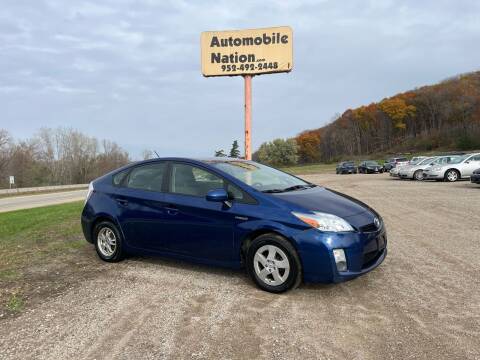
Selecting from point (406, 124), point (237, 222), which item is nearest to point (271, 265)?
point (237, 222)

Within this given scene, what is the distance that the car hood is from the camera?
14.1 feet

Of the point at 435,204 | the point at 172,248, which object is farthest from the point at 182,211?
the point at 435,204

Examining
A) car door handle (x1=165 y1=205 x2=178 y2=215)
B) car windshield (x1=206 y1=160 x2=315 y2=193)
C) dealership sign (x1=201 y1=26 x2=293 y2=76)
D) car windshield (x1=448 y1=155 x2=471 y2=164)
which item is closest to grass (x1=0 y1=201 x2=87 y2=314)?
car door handle (x1=165 y1=205 x2=178 y2=215)

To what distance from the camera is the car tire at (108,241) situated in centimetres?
563

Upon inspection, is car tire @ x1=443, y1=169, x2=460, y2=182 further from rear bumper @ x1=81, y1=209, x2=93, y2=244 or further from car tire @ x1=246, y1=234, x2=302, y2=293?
rear bumper @ x1=81, y1=209, x2=93, y2=244

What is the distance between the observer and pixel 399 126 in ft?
406

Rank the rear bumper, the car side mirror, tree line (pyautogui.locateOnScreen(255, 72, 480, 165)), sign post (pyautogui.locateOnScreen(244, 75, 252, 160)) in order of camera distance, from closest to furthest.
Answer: the car side mirror, the rear bumper, sign post (pyautogui.locateOnScreen(244, 75, 252, 160)), tree line (pyautogui.locateOnScreen(255, 72, 480, 165))

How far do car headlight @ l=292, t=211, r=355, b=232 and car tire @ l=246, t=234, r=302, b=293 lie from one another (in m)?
→ 0.32

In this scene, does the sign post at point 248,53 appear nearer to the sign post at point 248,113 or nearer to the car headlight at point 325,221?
the sign post at point 248,113

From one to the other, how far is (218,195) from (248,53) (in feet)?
31.0

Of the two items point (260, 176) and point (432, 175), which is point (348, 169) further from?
point (260, 176)

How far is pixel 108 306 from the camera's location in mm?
4031

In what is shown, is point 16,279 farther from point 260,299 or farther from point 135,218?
point 260,299

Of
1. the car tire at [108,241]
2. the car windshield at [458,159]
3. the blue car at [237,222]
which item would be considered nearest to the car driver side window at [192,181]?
the blue car at [237,222]
